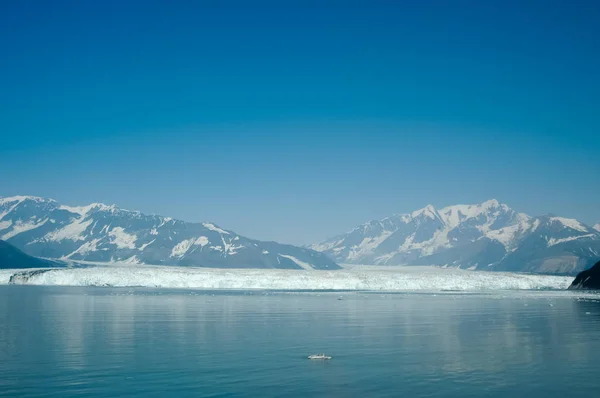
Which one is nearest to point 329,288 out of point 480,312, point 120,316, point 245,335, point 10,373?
point 480,312

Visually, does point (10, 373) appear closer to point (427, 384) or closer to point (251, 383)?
point (251, 383)

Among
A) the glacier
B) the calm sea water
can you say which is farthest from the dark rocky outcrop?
the calm sea water

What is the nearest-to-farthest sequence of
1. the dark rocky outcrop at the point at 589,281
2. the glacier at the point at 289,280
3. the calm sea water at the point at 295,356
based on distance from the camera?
the calm sea water at the point at 295,356 → the dark rocky outcrop at the point at 589,281 → the glacier at the point at 289,280

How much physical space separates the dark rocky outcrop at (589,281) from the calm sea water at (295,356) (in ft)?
203

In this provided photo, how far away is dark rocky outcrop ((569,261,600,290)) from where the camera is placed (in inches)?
3661

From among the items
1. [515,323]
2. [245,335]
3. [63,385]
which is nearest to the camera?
[63,385]

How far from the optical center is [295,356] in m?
22.0

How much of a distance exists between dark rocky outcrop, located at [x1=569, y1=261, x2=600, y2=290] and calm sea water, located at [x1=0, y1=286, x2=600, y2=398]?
6183cm

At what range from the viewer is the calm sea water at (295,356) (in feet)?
54.6

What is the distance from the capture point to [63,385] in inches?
663

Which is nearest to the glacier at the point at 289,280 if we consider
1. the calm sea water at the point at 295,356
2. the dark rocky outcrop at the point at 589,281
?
the dark rocky outcrop at the point at 589,281

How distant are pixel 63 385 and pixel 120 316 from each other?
2182 cm

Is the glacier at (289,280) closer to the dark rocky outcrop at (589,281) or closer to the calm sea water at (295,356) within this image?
the dark rocky outcrop at (589,281)

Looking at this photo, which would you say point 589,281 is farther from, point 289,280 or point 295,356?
point 295,356
